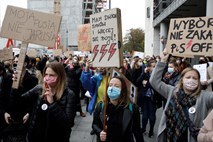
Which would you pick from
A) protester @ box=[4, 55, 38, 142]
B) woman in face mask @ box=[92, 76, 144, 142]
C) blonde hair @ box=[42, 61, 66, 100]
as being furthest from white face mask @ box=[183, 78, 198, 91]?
protester @ box=[4, 55, 38, 142]

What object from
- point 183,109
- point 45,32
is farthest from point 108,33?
point 183,109

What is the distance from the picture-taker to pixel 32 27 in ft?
17.3

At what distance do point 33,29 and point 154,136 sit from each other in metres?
3.75

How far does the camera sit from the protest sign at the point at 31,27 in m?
5.23

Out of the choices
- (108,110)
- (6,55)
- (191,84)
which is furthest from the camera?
(6,55)

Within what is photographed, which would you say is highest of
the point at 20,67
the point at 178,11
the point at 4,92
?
the point at 178,11

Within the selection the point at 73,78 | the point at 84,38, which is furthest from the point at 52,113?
the point at 84,38

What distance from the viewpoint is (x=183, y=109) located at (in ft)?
13.0

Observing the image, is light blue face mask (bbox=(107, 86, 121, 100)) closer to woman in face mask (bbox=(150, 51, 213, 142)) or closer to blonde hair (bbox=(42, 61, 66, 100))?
blonde hair (bbox=(42, 61, 66, 100))

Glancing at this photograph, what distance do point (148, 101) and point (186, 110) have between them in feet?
12.7

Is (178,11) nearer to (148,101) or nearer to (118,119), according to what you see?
(148,101)

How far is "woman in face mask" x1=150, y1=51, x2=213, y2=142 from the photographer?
3891mm

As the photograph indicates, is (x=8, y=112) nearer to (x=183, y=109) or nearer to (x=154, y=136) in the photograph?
(x=183, y=109)

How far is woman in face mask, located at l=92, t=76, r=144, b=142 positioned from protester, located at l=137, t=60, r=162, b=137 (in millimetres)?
3704
